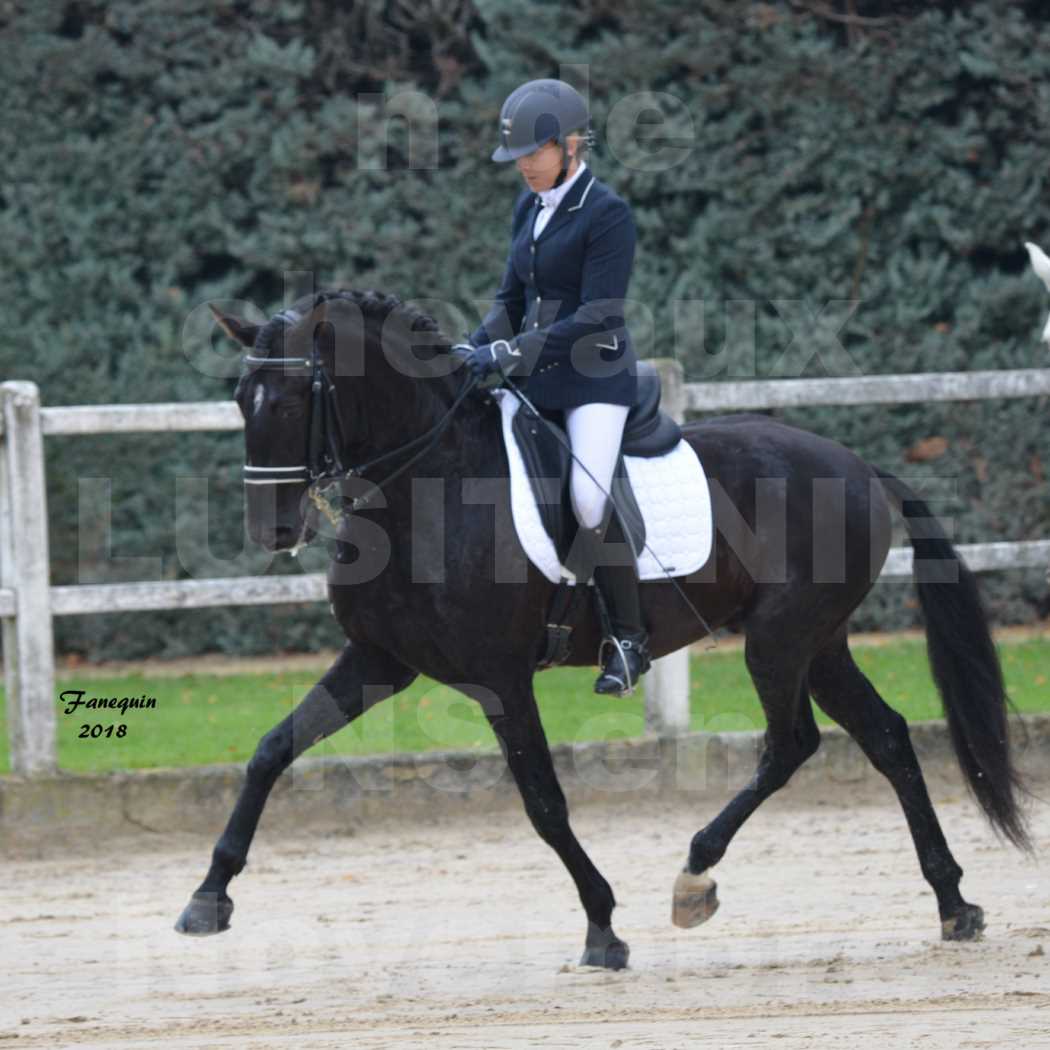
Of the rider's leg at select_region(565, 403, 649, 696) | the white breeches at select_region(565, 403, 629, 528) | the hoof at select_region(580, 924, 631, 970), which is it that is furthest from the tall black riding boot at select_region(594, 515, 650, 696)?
the hoof at select_region(580, 924, 631, 970)

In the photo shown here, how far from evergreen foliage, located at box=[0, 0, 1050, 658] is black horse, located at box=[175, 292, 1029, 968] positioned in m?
3.89

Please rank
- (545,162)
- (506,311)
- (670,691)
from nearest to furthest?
(545,162), (506,311), (670,691)

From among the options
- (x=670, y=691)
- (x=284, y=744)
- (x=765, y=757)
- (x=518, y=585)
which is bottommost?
(x=670, y=691)

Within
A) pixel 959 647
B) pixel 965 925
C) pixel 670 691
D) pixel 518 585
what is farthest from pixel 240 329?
pixel 670 691

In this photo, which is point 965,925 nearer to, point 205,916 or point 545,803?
point 545,803

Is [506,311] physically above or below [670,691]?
above

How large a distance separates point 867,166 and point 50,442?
4719mm

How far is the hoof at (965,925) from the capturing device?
5.43m

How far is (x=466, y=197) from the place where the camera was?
32.0 feet

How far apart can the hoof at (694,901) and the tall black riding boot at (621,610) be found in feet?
2.08

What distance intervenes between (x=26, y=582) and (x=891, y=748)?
3491mm

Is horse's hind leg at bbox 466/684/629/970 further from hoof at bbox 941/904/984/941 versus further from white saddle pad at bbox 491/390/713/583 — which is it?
hoof at bbox 941/904/984/941

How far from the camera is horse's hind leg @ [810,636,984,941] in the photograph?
5.57m

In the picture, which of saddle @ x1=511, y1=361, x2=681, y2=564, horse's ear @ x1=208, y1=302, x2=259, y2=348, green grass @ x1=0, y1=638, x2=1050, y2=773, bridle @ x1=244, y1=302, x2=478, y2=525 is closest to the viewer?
bridle @ x1=244, y1=302, x2=478, y2=525
